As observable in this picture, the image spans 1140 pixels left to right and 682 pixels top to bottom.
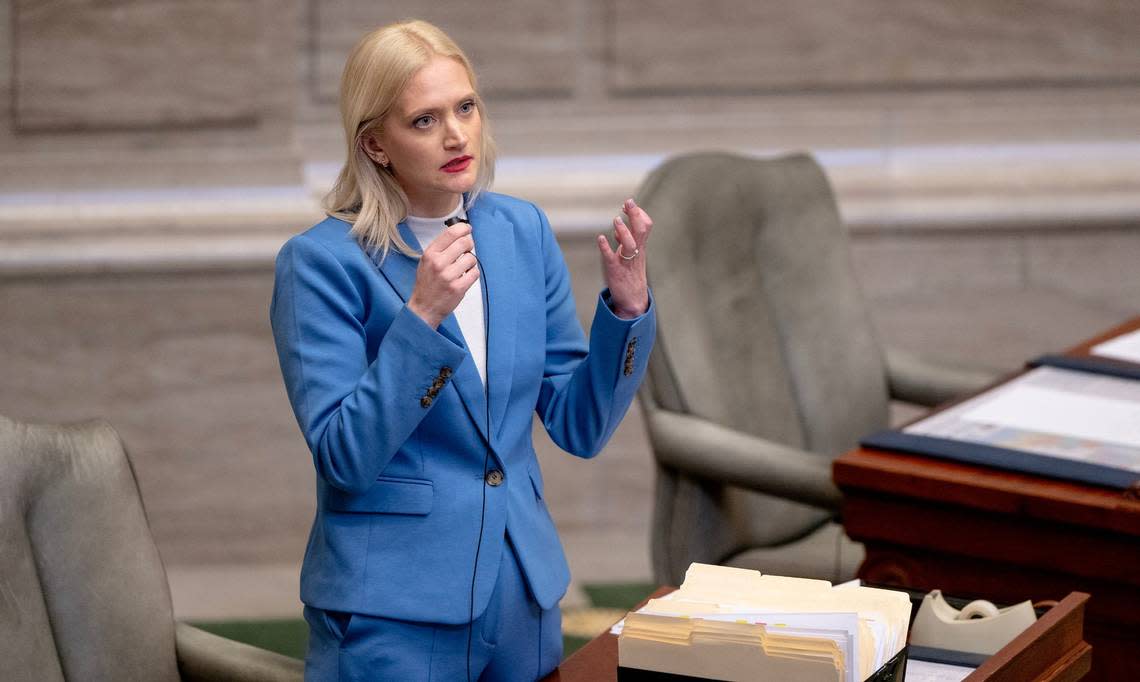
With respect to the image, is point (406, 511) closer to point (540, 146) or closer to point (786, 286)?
point (786, 286)

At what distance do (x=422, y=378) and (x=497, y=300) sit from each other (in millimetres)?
194

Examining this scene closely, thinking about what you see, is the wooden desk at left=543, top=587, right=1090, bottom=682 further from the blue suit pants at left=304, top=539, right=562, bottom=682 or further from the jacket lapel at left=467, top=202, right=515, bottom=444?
the jacket lapel at left=467, top=202, right=515, bottom=444

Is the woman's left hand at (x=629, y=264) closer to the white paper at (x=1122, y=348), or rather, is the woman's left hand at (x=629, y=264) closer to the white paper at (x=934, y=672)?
the white paper at (x=934, y=672)

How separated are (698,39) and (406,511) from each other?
2.90 metres

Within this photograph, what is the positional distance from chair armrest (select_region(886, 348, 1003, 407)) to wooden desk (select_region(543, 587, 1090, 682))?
136cm

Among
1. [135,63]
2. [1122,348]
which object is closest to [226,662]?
[1122,348]

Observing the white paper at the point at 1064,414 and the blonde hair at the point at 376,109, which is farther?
the white paper at the point at 1064,414

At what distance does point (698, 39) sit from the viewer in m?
4.59

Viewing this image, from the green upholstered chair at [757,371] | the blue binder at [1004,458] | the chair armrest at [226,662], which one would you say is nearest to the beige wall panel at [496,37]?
the green upholstered chair at [757,371]

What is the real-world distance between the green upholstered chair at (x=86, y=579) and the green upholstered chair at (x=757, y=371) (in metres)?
1.12

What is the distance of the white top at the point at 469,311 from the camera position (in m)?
1.98

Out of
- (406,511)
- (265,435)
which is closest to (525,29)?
(265,435)

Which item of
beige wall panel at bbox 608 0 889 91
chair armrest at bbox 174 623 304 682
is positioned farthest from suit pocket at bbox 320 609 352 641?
beige wall panel at bbox 608 0 889 91

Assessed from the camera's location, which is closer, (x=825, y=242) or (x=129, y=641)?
(x=129, y=641)
